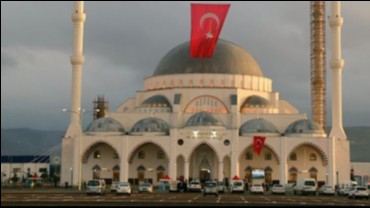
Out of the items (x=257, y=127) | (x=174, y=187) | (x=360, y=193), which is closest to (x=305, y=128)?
(x=257, y=127)

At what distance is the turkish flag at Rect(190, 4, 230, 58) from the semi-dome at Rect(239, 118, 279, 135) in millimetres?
11665

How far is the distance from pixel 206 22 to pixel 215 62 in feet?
56.3

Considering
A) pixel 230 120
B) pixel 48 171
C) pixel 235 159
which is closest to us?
pixel 235 159

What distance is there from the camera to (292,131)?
263 feet

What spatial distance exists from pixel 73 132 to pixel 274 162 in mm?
26630

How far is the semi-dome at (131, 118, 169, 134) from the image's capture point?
79.1 m

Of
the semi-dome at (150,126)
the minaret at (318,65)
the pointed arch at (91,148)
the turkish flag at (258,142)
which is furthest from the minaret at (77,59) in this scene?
the minaret at (318,65)

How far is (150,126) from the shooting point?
260 ft

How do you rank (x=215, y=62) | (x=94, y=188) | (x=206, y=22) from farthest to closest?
1. (x=215, y=62)
2. (x=206, y=22)
3. (x=94, y=188)

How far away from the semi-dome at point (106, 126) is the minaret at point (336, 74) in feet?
91.1

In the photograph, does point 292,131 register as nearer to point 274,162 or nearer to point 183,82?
point 274,162

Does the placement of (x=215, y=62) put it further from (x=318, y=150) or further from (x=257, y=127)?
(x=318, y=150)

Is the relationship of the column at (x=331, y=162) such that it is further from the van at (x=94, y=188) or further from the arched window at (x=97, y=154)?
the van at (x=94, y=188)

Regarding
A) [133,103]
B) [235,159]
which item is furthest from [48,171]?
[235,159]
